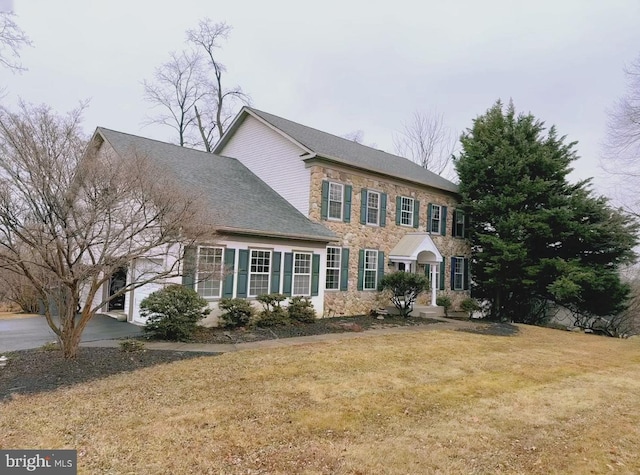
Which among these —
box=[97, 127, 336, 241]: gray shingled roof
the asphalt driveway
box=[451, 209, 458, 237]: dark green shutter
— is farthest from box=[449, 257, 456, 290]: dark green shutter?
the asphalt driveway

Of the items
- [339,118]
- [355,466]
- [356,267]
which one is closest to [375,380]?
[355,466]

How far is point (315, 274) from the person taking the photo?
45.3 ft

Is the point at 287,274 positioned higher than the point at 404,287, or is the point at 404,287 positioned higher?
the point at 287,274

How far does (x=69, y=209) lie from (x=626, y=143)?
18.8 m

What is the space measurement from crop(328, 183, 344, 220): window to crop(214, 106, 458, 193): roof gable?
0.96m

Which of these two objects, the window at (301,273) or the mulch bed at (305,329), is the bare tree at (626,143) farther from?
the window at (301,273)

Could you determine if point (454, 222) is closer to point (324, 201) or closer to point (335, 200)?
point (335, 200)

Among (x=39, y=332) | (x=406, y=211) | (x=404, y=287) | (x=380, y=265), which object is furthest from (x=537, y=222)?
(x=39, y=332)

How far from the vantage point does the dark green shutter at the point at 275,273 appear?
12609mm

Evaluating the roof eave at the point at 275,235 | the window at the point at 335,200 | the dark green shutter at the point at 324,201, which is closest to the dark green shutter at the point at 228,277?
the roof eave at the point at 275,235

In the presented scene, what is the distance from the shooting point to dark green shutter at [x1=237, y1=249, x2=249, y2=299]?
1177 cm

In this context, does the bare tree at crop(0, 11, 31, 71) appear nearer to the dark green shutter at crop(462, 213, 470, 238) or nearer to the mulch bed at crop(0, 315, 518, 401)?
the mulch bed at crop(0, 315, 518, 401)

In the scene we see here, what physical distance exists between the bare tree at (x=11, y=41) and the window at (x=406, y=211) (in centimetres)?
1353

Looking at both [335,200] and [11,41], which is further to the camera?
[335,200]
